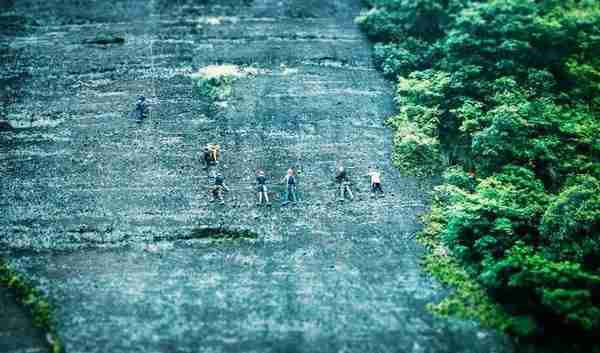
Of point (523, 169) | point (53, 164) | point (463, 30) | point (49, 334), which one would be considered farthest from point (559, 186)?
point (53, 164)

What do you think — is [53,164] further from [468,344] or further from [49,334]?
[468,344]

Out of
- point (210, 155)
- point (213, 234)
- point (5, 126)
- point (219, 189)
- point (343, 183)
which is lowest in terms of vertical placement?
point (213, 234)

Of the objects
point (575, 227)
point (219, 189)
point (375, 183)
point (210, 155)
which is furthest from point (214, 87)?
point (575, 227)

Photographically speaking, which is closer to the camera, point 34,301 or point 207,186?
point 34,301

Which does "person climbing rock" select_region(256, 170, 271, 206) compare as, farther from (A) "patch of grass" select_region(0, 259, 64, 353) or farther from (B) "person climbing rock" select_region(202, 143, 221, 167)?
(A) "patch of grass" select_region(0, 259, 64, 353)

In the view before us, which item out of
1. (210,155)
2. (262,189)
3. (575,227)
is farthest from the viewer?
(210,155)

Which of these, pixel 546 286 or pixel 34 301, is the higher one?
pixel 546 286

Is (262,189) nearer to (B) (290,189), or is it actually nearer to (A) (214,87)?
(B) (290,189)
